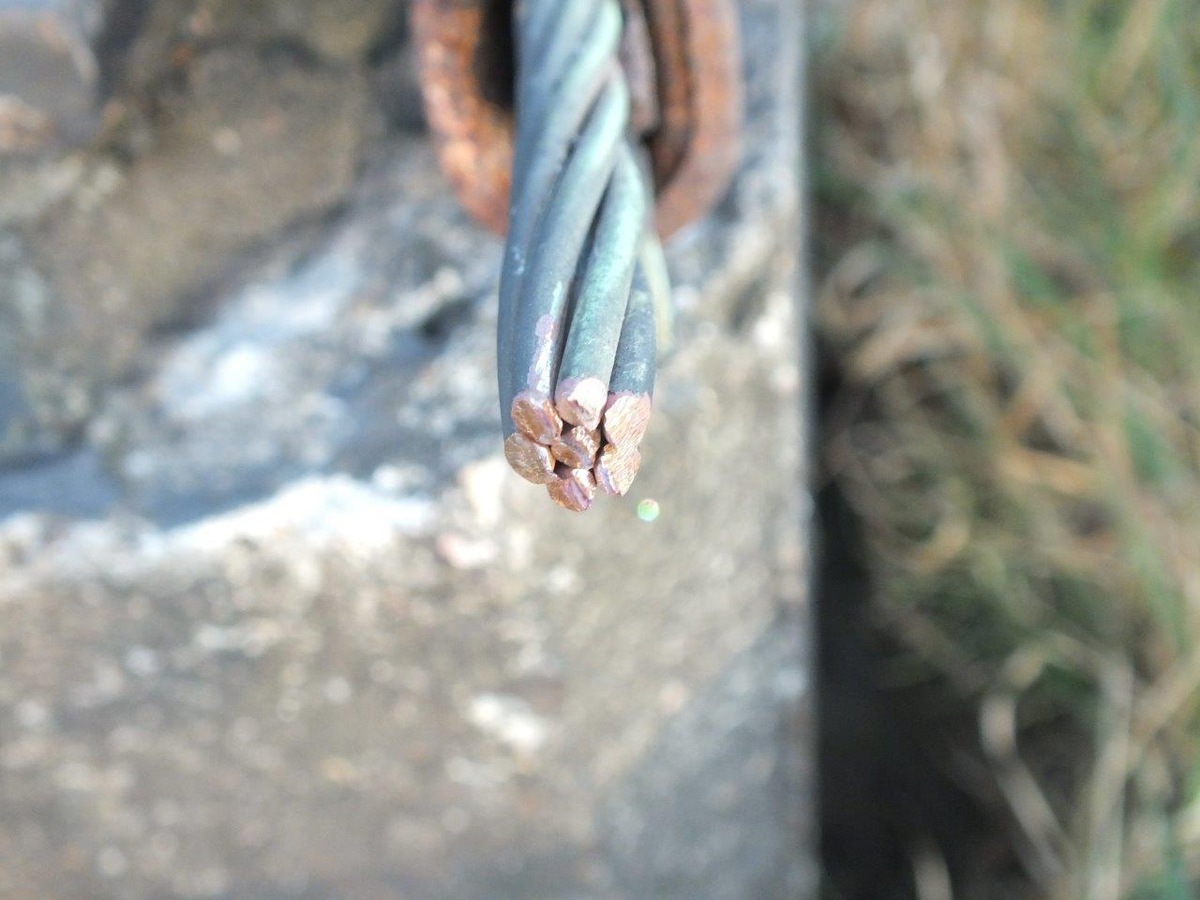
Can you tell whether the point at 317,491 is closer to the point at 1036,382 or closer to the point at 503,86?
the point at 503,86

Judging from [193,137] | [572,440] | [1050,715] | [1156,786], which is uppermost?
[193,137]

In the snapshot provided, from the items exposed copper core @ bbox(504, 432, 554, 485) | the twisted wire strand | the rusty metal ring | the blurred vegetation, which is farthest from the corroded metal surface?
the blurred vegetation

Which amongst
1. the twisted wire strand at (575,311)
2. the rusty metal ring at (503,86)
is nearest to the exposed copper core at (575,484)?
the twisted wire strand at (575,311)

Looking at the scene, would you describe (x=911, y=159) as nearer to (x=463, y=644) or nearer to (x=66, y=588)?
(x=463, y=644)

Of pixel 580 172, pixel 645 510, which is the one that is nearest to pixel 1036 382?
pixel 645 510

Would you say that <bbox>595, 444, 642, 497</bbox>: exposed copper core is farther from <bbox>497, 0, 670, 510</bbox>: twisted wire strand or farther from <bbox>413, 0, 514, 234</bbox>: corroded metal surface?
<bbox>413, 0, 514, 234</bbox>: corroded metal surface

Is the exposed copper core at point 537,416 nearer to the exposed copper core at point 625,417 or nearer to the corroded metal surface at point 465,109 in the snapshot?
the exposed copper core at point 625,417

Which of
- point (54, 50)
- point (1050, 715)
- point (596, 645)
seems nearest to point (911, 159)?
point (1050, 715)
